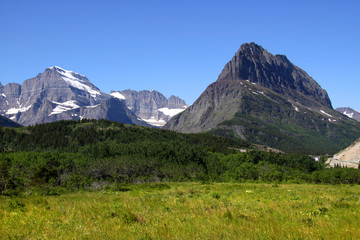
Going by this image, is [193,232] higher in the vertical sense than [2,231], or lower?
higher

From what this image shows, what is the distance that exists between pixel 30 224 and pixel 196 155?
146 metres

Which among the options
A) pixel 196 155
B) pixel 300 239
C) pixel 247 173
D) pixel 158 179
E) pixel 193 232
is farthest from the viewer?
pixel 196 155

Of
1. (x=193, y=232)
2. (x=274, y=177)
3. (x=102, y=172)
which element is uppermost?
(x=193, y=232)

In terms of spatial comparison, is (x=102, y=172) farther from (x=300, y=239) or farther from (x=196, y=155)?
(x=300, y=239)

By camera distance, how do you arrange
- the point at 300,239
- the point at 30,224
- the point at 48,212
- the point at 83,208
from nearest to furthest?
the point at 300,239, the point at 30,224, the point at 48,212, the point at 83,208

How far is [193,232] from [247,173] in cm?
11176

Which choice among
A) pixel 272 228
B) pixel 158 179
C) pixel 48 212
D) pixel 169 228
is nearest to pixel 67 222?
pixel 48 212

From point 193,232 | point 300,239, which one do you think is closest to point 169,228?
point 193,232

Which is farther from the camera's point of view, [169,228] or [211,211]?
[211,211]

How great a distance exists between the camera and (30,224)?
12.6 metres

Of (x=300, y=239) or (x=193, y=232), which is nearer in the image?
(x=300, y=239)

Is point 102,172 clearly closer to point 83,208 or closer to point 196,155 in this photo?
point 196,155

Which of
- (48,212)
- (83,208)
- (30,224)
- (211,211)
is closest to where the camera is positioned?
(30,224)

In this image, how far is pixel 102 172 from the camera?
110 m
